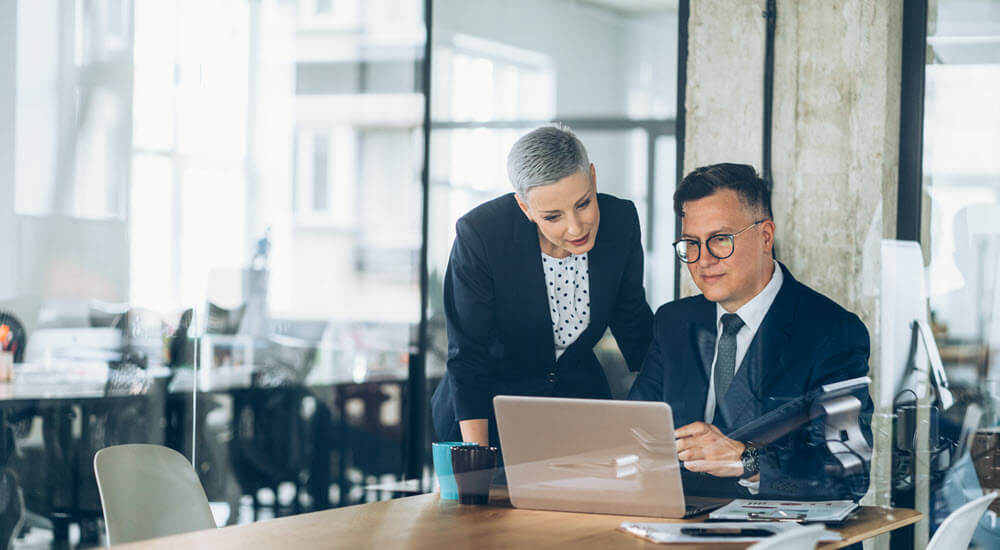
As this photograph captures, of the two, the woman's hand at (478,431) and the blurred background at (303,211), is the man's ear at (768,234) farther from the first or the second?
the woman's hand at (478,431)

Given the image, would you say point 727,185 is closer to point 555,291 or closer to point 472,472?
point 555,291

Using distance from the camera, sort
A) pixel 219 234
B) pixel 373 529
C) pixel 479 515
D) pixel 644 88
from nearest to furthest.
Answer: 1. pixel 373 529
2. pixel 479 515
3. pixel 644 88
4. pixel 219 234

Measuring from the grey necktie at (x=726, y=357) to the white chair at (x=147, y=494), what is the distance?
1772mm

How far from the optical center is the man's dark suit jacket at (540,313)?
4.42 m

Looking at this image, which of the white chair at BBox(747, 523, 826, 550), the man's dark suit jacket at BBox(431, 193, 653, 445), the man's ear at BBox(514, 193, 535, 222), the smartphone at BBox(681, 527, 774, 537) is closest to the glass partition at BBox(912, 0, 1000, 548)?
the man's dark suit jacket at BBox(431, 193, 653, 445)

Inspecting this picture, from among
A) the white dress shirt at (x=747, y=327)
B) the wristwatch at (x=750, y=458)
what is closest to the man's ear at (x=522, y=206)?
the white dress shirt at (x=747, y=327)

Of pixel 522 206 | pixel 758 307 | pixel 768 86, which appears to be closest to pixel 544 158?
pixel 522 206

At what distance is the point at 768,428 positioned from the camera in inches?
158

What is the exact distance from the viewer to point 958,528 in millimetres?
2861

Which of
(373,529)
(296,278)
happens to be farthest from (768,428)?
(296,278)

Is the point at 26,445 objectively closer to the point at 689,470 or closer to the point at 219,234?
the point at 219,234

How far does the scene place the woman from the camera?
14.4 ft

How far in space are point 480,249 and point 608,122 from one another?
0.74 m

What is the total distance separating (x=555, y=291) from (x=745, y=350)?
0.75 metres
